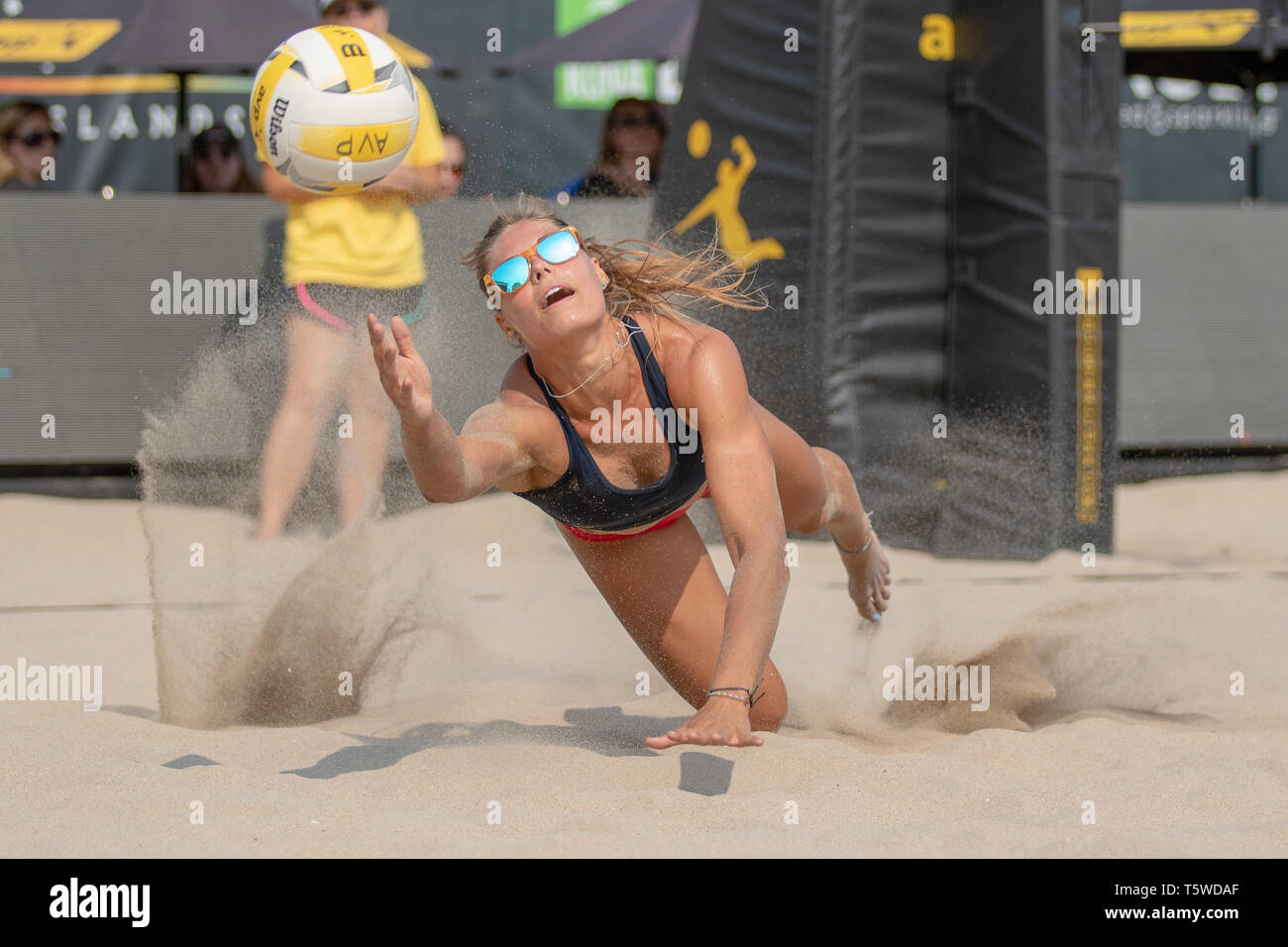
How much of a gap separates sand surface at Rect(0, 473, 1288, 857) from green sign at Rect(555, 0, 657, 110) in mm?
4688

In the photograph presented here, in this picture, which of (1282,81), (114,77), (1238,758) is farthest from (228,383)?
(1282,81)

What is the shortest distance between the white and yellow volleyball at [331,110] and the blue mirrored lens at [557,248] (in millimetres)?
1197

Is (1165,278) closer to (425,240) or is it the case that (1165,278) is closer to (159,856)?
(425,240)

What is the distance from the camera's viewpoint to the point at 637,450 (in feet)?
10.7

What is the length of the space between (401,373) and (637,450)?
36.2 inches

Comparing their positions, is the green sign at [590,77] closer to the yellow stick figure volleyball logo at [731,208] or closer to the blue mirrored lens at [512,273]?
the yellow stick figure volleyball logo at [731,208]

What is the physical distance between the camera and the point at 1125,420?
7.27 m

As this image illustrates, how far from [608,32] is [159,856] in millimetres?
6563

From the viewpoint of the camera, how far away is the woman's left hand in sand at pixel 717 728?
96.9 inches

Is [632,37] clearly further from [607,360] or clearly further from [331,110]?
[607,360]

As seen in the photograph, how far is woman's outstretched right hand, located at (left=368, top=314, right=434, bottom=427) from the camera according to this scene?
7.89ft
